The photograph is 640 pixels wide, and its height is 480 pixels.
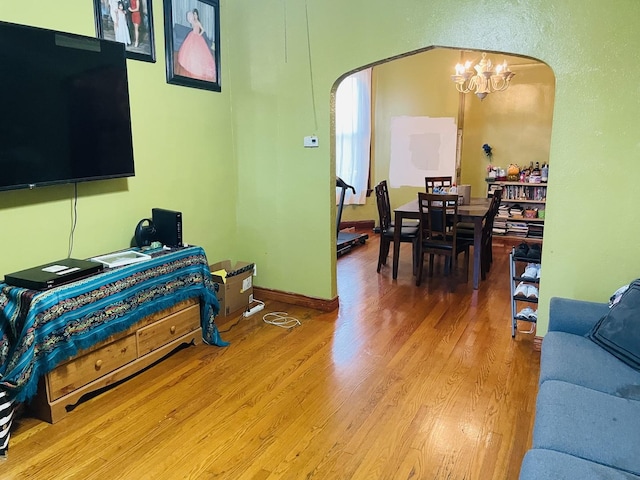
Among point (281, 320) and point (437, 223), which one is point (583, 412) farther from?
point (437, 223)

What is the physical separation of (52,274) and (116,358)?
24.0 inches

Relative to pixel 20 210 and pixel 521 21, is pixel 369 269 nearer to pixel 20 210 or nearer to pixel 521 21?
pixel 521 21

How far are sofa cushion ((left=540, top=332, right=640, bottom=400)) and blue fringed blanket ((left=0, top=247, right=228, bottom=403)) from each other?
7.02 feet

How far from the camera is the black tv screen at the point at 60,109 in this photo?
233 cm

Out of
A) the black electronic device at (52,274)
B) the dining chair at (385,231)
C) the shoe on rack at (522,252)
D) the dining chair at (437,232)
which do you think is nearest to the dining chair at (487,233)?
the dining chair at (437,232)

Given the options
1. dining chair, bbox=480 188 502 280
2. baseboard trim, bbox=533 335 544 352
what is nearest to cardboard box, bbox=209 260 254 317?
baseboard trim, bbox=533 335 544 352

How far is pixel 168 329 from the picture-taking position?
9.84ft

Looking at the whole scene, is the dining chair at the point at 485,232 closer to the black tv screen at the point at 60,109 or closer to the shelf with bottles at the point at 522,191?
the shelf with bottles at the point at 522,191

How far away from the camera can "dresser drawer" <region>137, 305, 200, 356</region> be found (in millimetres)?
2836

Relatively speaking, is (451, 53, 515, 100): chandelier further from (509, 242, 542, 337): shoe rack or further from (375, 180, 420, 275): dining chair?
(509, 242, 542, 337): shoe rack

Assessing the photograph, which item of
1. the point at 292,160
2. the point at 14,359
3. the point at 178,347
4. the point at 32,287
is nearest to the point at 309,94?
the point at 292,160

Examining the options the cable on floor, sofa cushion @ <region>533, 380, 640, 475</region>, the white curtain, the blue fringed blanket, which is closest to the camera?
sofa cushion @ <region>533, 380, 640, 475</region>

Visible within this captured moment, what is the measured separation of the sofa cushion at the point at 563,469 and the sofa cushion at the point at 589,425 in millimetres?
57

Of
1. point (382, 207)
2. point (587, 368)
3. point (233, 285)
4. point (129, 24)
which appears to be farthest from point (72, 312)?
point (382, 207)
